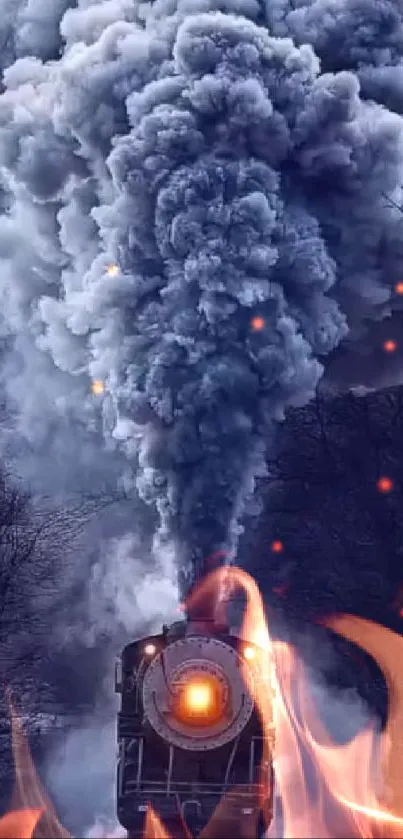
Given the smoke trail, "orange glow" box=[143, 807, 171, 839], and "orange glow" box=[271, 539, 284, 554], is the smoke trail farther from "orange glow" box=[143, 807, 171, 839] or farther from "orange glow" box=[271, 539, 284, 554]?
"orange glow" box=[271, 539, 284, 554]

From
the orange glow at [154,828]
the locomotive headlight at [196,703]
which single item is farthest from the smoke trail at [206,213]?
the orange glow at [154,828]

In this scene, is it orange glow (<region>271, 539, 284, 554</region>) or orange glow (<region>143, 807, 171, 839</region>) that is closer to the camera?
orange glow (<region>143, 807, 171, 839</region>)

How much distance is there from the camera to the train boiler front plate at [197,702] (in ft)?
36.6

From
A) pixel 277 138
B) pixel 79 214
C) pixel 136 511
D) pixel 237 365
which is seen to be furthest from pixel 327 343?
pixel 136 511

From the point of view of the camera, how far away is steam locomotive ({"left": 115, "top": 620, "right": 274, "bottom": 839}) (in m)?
11.1

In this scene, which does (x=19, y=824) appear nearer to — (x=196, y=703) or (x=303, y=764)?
(x=303, y=764)

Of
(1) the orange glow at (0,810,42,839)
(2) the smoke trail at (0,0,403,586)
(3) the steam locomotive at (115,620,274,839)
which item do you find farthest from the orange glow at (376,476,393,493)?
(3) the steam locomotive at (115,620,274,839)

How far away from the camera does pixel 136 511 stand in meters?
25.4

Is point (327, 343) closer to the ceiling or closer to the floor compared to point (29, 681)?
closer to the ceiling

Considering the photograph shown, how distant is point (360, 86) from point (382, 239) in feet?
8.67

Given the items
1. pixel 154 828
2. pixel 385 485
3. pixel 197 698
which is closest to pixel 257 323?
pixel 197 698

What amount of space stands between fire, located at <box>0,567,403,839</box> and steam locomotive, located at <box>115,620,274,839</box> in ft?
0.32

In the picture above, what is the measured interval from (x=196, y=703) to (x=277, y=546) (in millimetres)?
16064

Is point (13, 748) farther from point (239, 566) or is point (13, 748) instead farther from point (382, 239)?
point (382, 239)
